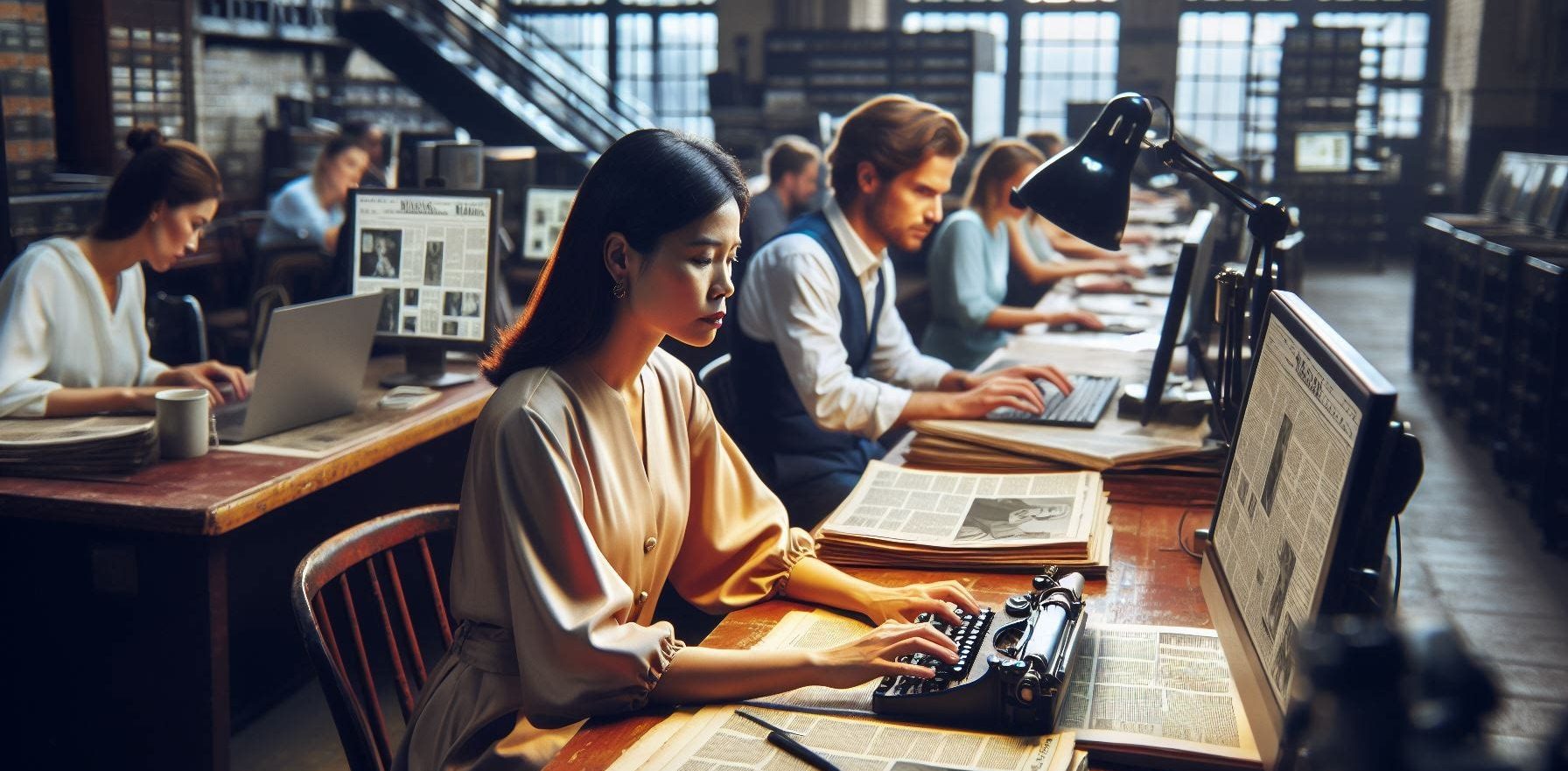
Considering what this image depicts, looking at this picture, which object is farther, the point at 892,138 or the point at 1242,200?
the point at 892,138

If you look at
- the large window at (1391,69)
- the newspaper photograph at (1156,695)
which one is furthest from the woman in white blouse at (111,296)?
the large window at (1391,69)

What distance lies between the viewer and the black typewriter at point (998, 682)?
4.09ft

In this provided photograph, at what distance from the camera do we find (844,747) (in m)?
1.21

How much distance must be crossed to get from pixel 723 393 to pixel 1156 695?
152 centimetres

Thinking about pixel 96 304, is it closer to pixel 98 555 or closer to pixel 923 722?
pixel 98 555

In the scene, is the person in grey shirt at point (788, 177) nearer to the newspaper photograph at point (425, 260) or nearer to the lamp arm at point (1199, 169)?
the newspaper photograph at point (425, 260)

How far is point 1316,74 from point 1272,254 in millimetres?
13138

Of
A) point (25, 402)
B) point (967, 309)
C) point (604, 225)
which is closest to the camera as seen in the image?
point (604, 225)

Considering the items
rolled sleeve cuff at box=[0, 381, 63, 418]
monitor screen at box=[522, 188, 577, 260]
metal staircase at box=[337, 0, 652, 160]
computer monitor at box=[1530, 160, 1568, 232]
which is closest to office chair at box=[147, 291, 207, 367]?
rolled sleeve cuff at box=[0, 381, 63, 418]

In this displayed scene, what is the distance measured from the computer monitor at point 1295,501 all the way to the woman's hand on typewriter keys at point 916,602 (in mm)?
264

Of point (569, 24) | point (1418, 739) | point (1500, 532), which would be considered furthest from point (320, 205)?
point (569, 24)

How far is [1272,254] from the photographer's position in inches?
72.2

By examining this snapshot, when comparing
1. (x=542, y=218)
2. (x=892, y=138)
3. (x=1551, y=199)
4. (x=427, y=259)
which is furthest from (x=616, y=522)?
(x=1551, y=199)

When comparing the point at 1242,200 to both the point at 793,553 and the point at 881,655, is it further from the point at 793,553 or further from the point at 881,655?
the point at 881,655
